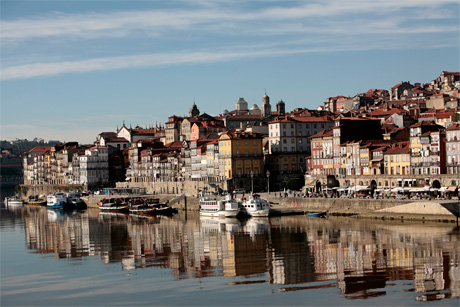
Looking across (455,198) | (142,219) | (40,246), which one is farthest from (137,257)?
(142,219)

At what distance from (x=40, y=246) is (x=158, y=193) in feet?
187

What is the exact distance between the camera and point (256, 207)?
7556 cm

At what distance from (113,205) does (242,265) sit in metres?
60.0

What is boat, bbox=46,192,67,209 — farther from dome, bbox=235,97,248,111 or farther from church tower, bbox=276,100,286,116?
dome, bbox=235,97,248,111

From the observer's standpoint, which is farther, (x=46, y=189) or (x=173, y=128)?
(x=173, y=128)

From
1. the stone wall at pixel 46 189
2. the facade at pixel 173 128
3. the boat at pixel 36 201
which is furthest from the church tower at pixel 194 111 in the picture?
the boat at pixel 36 201

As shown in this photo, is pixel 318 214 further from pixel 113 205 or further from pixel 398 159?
pixel 113 205

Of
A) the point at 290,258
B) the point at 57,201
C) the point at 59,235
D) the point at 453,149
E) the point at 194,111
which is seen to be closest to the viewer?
the point at 290,258

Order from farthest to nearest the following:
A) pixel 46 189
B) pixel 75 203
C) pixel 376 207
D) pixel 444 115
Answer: pixel 46 189 < pixel 75 203 < pixel 444 115 < pixel 376 207

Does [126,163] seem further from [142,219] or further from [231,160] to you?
[142,219]

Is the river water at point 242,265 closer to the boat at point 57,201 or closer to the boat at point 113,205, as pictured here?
the boat at point 113,205

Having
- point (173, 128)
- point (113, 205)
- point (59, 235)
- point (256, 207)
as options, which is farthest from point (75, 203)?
point (59, 235)

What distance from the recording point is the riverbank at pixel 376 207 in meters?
58.1

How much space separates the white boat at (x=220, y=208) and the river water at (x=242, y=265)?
33.0 ft
